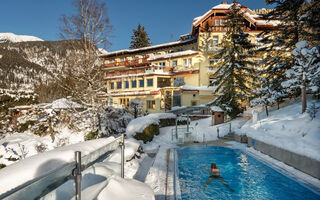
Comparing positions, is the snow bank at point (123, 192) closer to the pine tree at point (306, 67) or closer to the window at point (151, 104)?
the pine tree at point (306, 67)

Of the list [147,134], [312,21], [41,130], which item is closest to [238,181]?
[147,134]

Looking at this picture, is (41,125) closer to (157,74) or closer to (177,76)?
(157,74)

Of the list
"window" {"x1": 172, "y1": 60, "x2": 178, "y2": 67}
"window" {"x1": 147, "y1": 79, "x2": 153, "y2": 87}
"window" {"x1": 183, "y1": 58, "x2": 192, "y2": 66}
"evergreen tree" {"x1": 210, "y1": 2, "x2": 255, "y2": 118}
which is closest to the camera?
"evergreen tree" {"x1": 210, "y1": 2, "x2": 255, "y2": 118}

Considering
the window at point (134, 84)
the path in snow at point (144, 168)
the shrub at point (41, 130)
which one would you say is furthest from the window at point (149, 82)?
the path in snow at point (144, 168)

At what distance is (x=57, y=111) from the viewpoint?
18219 mm

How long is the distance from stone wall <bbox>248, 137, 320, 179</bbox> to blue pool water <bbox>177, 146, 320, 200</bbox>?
2.68ft

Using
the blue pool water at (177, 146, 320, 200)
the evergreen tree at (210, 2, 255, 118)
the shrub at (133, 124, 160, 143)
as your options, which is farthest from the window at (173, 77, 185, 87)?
the blue pool water at (177, 146, 320, 200)

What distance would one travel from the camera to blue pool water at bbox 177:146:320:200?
665 cm

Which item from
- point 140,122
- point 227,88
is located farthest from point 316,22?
point 140,122

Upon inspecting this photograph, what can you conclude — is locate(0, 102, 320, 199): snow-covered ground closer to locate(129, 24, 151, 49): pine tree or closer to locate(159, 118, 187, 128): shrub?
locate(159, 118, 187, 128): shrub

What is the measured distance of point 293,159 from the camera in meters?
7.95

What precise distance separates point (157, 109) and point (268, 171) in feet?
76.5

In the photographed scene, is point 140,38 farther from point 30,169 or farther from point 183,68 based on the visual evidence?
point 30,169

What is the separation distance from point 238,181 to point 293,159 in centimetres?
284
